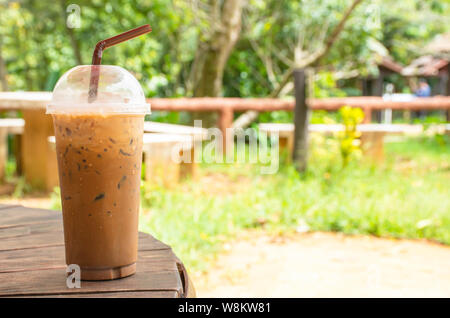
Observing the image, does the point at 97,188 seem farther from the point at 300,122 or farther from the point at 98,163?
the point at 300,122

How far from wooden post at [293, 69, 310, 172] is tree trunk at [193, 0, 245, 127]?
87.3 inches

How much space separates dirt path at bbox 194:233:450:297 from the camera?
2.99 meters

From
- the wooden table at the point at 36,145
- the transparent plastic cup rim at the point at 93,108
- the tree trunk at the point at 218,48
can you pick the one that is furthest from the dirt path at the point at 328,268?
the tree trunk at the point at 218,48

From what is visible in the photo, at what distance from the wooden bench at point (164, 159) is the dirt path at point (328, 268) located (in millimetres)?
1187

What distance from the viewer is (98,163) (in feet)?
3.35

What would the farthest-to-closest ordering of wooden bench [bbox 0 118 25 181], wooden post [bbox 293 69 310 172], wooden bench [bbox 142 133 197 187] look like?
wooden post [bbox 293 69 310 172] < wooden bench [bbox 0 118 25 181] < wooden bench [bbox 142 133 197 187]

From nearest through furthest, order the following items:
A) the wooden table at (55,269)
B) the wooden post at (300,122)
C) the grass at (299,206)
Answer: the wooden table at (55,269) → the grass at (299,206) → the wooden post at (300,122)

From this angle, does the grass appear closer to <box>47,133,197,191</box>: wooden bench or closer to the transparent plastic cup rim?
<box>47,133,197,191</box>: wooden bench

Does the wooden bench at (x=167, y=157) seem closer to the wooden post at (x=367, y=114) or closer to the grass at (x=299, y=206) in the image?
the grass at (x=299, y=206)

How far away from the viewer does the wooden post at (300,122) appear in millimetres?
5773

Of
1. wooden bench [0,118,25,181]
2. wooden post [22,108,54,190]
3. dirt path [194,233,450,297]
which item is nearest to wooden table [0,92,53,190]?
wooden post [22,108,54,190]

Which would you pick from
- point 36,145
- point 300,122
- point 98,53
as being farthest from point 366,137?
point 98,53

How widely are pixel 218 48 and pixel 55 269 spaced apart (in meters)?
7.20
